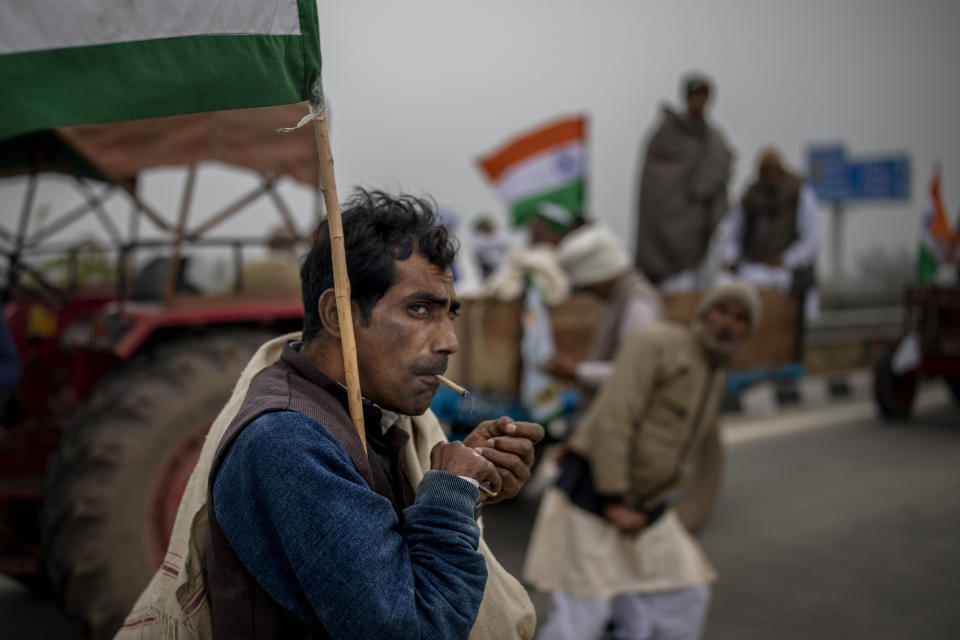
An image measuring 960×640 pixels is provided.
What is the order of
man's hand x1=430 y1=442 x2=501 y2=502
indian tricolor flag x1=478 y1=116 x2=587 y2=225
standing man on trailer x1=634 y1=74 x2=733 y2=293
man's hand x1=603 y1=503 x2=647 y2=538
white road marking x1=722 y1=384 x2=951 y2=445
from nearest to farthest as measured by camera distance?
man's hand x1=430 y1=442 x2=501 y2=502
man's hand x1=603 y1=503 x2=647 y2=538
indian tricolor flag x1=478 y1=116 x2=587 y2=225
standing man on trailer x1=634 y1=74 x2=733 y2=293
white road marking x1=722 y1=384 x2=951 y2=445

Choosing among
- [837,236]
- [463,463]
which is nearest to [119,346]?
[463,463]

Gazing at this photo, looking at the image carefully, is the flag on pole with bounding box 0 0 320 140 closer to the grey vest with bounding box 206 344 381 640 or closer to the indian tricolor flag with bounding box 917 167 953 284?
the grey vest with bounding box 206 344 381 640

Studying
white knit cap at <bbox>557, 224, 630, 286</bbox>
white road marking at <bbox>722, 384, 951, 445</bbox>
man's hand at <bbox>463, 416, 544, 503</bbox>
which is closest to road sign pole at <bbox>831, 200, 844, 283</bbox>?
white road marking at <bbox>722, 384, 951, 445</bbox>

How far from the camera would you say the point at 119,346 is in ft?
11.0

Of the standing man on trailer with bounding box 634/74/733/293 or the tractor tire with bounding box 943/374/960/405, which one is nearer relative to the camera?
the standing man on trailer with bounding box 634/74/733/293

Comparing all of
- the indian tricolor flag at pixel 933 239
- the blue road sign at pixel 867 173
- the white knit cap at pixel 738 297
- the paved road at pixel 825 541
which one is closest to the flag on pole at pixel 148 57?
the white knit cap at pixel 738 297

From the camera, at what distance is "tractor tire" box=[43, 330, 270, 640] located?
2906 mm

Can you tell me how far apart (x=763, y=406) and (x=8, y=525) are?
5.99 meters

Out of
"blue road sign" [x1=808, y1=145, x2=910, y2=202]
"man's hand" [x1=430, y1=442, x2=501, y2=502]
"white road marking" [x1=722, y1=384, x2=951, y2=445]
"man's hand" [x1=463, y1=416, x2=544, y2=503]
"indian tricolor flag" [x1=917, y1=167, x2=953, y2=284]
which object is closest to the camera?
"man's hand" [x1=430, y1=442, x2=501, y2=502]

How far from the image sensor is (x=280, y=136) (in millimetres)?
3801

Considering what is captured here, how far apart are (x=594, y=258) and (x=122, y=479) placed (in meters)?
2.37

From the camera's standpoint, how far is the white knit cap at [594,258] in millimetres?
3861

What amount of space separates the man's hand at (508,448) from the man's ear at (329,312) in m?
0.33

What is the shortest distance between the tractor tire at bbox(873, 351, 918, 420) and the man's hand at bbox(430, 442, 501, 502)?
8.09 meters
